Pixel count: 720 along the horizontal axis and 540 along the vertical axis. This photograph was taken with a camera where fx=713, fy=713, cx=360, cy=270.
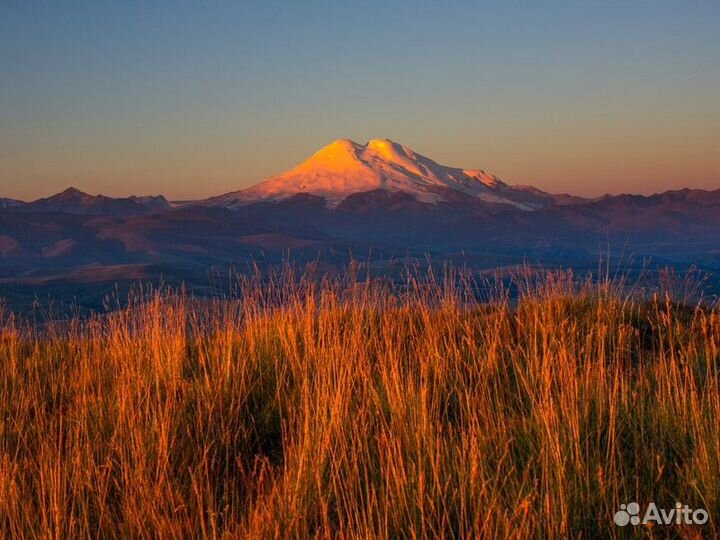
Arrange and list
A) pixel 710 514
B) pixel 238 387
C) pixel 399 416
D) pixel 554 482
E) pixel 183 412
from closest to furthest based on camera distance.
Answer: pixel 710 514 → pixel 554 482 → pixel 399 416 → pixel 183 412 → pixel 238 387

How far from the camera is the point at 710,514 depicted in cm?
278

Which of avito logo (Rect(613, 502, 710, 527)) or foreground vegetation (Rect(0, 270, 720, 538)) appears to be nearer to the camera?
avito logo (Rect(613, 502, 710, 527))

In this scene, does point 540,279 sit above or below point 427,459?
above

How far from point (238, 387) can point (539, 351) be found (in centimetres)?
256

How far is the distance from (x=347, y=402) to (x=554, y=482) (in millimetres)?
1229

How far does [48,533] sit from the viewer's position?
2.89 metres

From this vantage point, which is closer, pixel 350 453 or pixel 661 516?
pixel 661 516

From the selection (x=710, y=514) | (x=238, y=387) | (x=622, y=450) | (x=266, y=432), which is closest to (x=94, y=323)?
(x=238, y=387)

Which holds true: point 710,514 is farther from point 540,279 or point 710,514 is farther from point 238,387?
point 540,279

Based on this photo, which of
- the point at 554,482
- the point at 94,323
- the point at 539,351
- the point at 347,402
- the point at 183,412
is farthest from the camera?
the point at 94,323

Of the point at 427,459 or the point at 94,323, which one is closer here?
the point at 427,459

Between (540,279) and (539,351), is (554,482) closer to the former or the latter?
(539,351)

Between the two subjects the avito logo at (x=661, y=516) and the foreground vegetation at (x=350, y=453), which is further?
the foreground vegetation at (x=350, y=453)

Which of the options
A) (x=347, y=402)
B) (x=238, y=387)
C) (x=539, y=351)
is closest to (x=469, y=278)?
Result: (x=539, y=351)
